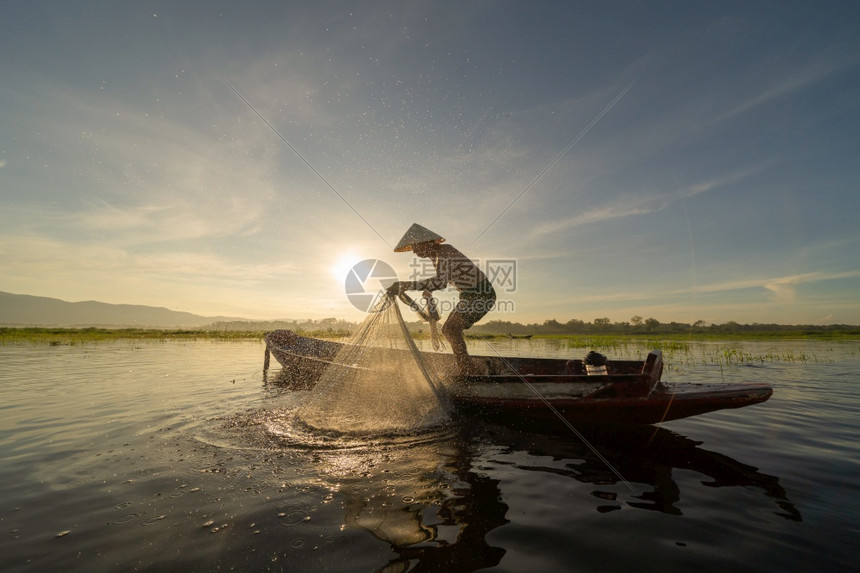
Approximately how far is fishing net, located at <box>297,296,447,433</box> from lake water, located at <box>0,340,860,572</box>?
0.54 meters

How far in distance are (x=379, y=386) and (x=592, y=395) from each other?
3718 millimetres

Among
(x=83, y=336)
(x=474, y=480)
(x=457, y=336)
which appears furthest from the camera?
(x=83, y=336)

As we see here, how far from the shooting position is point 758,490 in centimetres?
388

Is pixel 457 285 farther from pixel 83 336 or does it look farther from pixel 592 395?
pixel 83 336

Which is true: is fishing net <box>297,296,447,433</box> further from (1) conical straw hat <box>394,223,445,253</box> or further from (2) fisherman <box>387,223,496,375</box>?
(1) conical straw hat <box>394,223,445,253</box>

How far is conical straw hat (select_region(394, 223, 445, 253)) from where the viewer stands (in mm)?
7578

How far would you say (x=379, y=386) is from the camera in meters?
7.05

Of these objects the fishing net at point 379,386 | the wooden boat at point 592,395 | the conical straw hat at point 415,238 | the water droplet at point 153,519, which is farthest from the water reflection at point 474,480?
the conical straw hat at point 415,238

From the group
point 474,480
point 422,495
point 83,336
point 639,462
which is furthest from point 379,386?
point 83,336

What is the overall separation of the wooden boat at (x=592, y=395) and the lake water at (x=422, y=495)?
1.38 ft

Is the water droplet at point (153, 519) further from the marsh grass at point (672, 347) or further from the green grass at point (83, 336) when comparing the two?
the green grass at point (83, 336)

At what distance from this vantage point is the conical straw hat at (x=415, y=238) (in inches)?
298

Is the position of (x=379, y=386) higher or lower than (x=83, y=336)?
higher

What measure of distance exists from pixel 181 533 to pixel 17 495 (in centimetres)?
215
